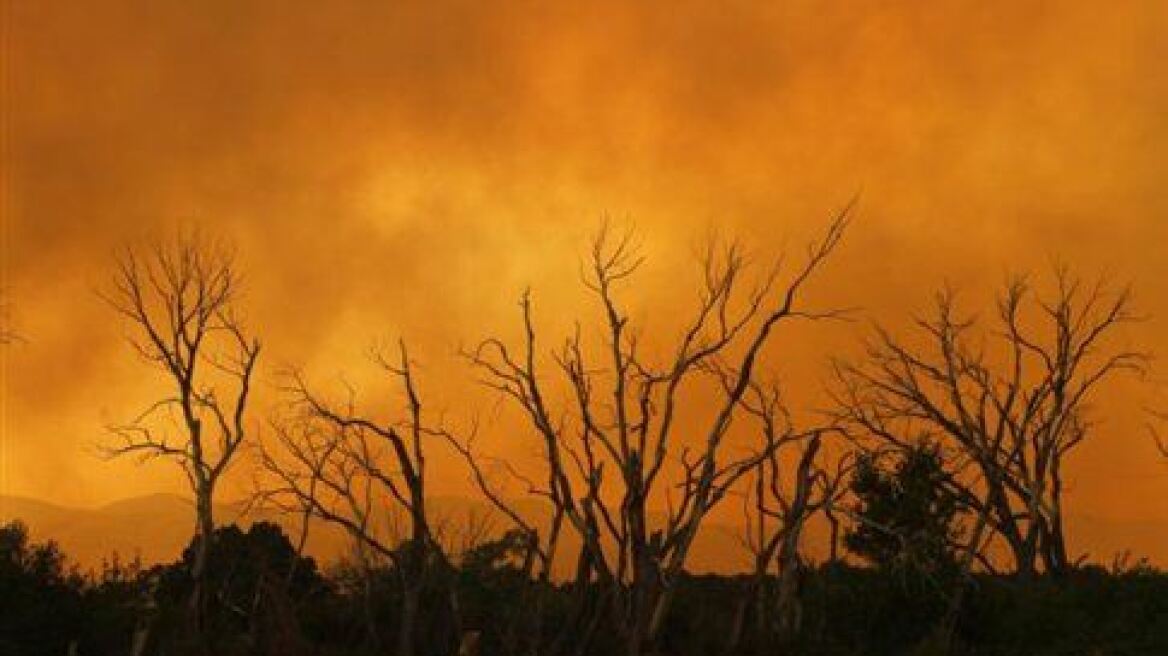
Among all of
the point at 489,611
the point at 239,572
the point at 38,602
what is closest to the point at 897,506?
the point at 489,611

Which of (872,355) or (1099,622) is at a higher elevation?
(872,355)

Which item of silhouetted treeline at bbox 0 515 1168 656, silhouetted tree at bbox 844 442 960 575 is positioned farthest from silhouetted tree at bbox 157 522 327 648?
silhouetted tree at bbox 844 442 960 575

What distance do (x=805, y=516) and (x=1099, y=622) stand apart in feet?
29.5

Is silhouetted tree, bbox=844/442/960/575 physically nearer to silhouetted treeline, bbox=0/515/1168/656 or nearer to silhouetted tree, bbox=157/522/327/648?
silhouetted treeline, bbox=0/515/1168/656

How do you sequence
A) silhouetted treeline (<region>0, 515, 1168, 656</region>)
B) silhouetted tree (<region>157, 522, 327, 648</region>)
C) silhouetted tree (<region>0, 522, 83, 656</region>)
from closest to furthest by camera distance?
silhouetted tree (<region>0, 522, 83, 656</region>)
silhouetted treeline (<region>0, 515, 1168, 656</region>)
silhouetted tree (<region>157, 522, 327, 648</region>)

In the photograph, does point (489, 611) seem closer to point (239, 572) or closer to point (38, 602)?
point (239, 572)

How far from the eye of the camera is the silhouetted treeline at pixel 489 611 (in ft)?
75.7

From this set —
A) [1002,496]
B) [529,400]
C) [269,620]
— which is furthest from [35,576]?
[1002,496]

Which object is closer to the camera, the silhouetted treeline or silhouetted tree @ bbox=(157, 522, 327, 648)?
the silhouetted treeline

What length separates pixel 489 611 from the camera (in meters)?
33.9

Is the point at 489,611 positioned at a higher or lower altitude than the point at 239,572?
lower

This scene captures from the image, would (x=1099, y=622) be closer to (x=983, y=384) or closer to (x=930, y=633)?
(x=930, y=633)

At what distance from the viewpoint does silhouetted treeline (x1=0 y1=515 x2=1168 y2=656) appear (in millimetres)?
23062

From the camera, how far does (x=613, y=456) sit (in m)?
25.4
